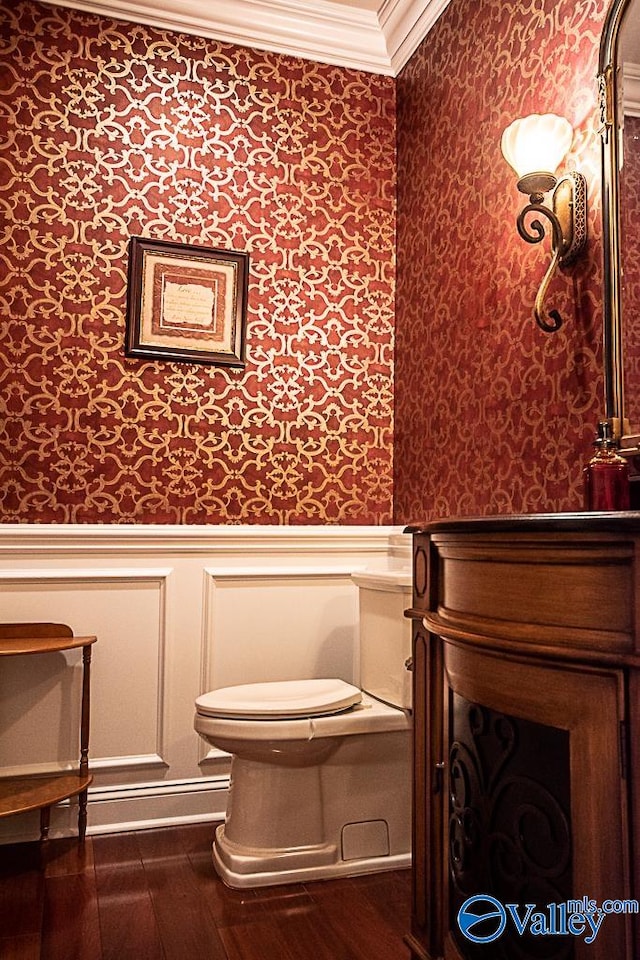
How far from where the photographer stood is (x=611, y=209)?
1722 mm

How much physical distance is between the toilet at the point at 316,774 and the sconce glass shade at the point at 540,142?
1.17m

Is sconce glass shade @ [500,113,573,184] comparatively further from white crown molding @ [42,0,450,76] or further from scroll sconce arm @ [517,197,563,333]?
white crown molding @ [42,0,450,76]

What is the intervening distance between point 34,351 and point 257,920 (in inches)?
71.9

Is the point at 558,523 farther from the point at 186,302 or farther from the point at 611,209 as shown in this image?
the point at 186,302

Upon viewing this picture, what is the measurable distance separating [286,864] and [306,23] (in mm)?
2877

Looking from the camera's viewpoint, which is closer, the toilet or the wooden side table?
the toilet

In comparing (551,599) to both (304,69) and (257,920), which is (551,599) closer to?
(257,920)

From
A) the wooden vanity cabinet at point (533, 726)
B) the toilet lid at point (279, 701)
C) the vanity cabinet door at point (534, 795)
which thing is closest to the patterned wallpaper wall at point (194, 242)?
the toilet lid at point (279, 701)

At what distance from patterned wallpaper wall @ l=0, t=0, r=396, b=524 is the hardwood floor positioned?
105 centimetres

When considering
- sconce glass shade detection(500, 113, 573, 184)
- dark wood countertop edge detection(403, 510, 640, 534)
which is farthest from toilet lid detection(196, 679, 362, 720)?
sconce glass shade detection(500, 113, 573, 184)

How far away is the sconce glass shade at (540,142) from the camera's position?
6.16 feet

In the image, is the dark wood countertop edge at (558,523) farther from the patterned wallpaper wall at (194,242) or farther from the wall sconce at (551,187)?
the patterned wallpaper wall at (194,242)

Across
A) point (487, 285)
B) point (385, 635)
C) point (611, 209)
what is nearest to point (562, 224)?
point (611, 209)

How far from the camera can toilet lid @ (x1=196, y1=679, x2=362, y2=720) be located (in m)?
2.07
